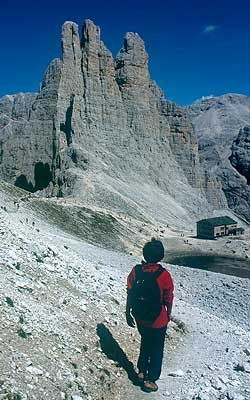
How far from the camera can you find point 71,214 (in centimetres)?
4725

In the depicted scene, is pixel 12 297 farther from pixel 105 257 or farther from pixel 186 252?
pixel 186 252

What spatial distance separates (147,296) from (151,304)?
0.59 ft

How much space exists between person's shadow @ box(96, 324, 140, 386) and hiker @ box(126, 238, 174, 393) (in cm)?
56

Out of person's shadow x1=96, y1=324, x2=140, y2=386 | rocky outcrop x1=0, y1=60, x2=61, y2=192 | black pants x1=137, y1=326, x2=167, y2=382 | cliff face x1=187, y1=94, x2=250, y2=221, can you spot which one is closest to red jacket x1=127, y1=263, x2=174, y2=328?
black pants x1=137, y1=326, x2=167, y2=382

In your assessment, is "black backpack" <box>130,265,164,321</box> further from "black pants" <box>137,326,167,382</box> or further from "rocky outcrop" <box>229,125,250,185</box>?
"rocky outcrop" <box>229,125,250,185</box>

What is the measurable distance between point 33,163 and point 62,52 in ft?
56.7

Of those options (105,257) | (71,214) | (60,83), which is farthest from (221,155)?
(105,257)

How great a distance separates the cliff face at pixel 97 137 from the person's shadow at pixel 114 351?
48.5 metres

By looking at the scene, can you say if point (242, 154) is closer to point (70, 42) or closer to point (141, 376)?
point (70, 42)

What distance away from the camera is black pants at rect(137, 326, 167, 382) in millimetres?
10023

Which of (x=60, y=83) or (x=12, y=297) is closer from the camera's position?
(x=12, y=297)

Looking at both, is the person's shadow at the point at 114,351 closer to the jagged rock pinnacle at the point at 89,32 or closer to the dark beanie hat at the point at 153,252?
the dark beanie hat at the point at 153,252

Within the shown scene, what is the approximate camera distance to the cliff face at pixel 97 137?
2657 inches

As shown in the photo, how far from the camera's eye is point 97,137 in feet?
237
